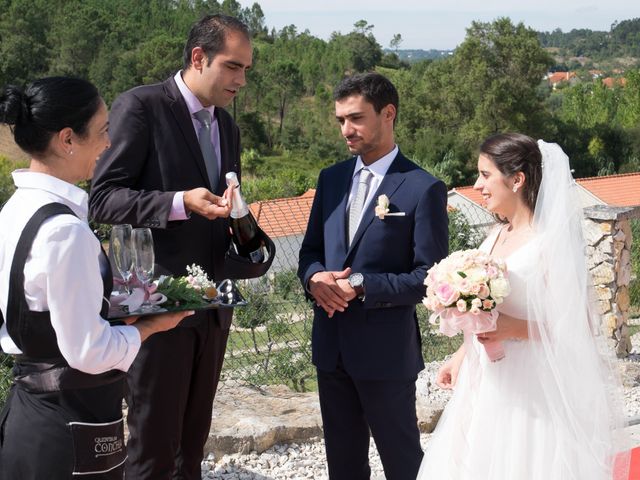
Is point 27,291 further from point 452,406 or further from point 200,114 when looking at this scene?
point 452,406

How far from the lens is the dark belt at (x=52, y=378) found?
7.65ft

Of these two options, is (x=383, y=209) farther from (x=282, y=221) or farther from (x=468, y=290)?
(x=282, y=221)

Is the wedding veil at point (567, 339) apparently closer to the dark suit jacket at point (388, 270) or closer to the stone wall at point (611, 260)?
the dark suit jacket at point (388, 270)

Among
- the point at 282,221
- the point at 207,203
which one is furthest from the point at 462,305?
the point at 282,221

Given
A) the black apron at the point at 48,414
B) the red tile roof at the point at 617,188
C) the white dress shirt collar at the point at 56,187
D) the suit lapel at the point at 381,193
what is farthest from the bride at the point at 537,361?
the red tile roof at the point at 617,188

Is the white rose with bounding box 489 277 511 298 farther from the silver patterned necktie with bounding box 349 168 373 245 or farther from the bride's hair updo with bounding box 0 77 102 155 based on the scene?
the bride's hair updo with bounding box 0 77 102 155

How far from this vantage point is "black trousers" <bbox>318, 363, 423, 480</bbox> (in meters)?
3.52

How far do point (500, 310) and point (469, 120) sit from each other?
4916 cm

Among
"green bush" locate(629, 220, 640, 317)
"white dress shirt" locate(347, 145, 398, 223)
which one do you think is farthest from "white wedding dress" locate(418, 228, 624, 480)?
"green bush" locate(629, 220, 640, 317)

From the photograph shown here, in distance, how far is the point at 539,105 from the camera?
4981 cm

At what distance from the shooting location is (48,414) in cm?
234

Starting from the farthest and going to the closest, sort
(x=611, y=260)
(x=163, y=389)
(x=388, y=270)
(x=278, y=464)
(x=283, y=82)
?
(x=283, y=82), (x=611, y=260), (x=278, y=464), (x=388, y=270), (x=163, y=389)

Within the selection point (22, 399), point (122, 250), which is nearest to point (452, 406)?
point (122, 250)

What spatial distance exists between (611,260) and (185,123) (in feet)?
16.1
